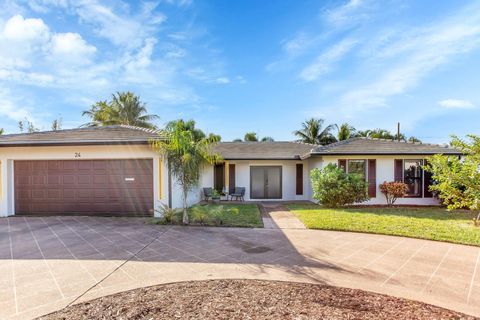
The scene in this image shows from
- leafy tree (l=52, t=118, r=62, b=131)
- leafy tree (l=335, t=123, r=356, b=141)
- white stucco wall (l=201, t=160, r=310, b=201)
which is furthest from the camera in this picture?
leafy tree (l=52, t=118, r=62, b=131)

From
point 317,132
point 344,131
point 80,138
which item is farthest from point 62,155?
point 344,131

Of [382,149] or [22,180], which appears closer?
[22,180]

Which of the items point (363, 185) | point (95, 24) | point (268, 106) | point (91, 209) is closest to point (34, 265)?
point (91, 209)

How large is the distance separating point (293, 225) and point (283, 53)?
810cm

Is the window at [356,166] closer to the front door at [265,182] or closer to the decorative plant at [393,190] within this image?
the decorative plant at [393,190]

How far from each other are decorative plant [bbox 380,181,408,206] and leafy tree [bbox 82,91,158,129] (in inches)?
875

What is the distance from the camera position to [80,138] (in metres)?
9.52

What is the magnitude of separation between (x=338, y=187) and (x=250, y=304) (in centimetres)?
952

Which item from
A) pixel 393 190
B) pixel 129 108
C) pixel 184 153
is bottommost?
pixel 393 190

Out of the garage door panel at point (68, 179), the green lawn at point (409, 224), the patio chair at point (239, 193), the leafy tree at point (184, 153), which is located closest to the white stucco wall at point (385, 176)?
the green lawn at point (409, 224)

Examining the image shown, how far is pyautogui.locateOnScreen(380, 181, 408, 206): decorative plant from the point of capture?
1249 centimetres

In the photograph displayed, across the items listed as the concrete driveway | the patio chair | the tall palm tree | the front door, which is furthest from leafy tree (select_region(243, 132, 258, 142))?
the concrete driveway

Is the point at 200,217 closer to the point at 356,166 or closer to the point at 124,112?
the point at 356,166

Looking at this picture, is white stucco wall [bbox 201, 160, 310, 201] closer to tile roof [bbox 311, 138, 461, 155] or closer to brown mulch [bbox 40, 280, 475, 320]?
tile roof [bbox 311, 138, 461, 155]
